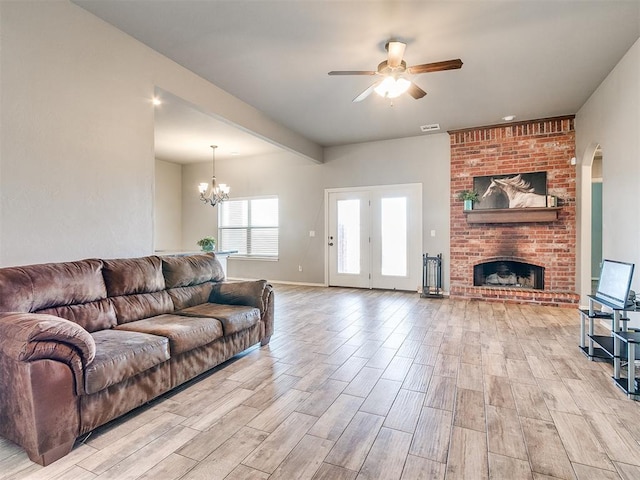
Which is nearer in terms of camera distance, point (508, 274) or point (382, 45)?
point (382, 45)

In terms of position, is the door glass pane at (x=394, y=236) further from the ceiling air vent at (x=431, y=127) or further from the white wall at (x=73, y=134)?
the white wall at (x=73, y=134)

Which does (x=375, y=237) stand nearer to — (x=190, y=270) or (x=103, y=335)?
(x=190, y=270)

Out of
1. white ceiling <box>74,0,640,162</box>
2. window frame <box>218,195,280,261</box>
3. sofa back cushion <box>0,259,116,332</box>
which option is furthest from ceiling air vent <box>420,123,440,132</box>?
sofa back cushion <box>0,259,116,332</box>

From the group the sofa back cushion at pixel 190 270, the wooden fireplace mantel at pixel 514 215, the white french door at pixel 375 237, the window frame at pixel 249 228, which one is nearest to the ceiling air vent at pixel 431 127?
the white french door at pixel 375 237

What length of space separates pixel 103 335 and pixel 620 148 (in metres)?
5.14

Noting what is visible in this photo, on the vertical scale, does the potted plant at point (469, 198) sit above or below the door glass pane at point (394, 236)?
above

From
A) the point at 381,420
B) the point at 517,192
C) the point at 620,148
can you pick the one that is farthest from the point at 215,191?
the point at 620,148

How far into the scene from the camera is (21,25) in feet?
8.02

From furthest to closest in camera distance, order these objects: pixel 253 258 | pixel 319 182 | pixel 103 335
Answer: pixel 253 258, pixel 319 182, pixel 103 335

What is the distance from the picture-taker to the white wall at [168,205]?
27.0 ft

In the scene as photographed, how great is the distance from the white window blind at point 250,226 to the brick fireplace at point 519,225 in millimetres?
3922

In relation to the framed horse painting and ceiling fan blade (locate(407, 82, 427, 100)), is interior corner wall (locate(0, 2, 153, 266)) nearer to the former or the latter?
ceiling fan blade (locate(407, 82, 427, 100))

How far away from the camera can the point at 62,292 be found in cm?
230

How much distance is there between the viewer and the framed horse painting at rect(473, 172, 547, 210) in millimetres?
5605
